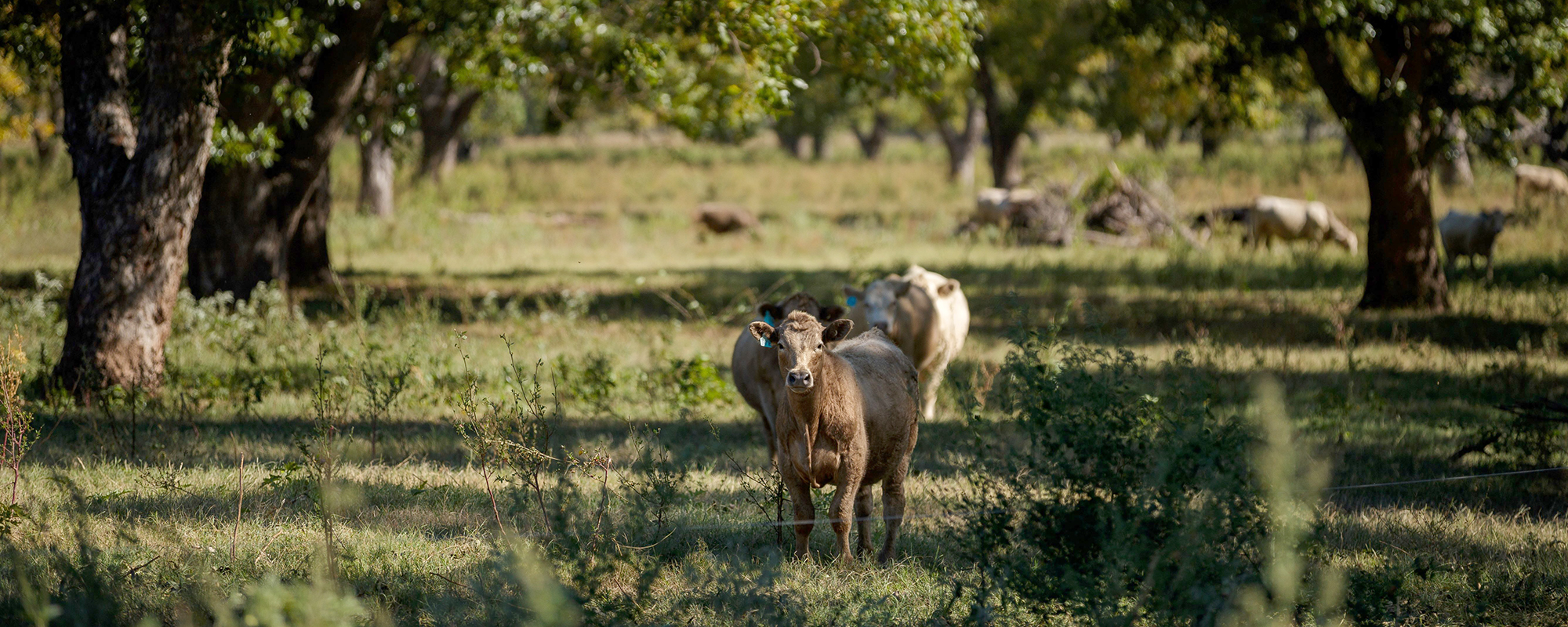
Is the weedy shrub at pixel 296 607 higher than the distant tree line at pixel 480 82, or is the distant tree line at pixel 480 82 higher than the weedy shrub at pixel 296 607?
the distant tree line at pixel 480 82

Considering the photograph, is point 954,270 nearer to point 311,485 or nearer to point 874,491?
point 874,491

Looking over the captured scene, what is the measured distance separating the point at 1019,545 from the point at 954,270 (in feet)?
44.5

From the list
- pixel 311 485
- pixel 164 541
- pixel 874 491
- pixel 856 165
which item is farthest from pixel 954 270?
pixel 856 165

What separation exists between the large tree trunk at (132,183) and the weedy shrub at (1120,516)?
23.2 ft

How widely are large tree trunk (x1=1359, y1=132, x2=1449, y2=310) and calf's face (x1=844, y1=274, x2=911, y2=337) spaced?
7.31m

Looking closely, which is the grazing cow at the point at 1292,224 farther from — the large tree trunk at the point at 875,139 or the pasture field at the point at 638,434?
the large tree trunk at the point at 875,139

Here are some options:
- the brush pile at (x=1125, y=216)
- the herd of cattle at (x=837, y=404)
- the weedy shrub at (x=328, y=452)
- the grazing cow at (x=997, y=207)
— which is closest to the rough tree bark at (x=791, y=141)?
the grazing cow at (x=997, y=207)

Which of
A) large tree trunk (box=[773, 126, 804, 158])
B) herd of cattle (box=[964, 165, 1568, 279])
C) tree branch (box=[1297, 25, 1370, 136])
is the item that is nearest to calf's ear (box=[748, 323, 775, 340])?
tree branch (box=[1297, 25, 1370, 136])

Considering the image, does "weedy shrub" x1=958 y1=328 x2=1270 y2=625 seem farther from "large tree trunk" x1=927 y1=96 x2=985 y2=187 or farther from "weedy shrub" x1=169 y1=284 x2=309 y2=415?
"large tree trunk" x1=927 y1=96 x2=985 y2=187

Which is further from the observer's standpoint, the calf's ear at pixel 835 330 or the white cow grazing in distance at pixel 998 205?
the white cow grazing in distance at pixel 998 205

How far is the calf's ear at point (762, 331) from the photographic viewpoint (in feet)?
19.1

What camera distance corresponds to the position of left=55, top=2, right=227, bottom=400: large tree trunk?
8.90m

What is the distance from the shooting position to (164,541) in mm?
5770

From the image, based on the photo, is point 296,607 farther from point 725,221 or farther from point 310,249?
point 725,221
